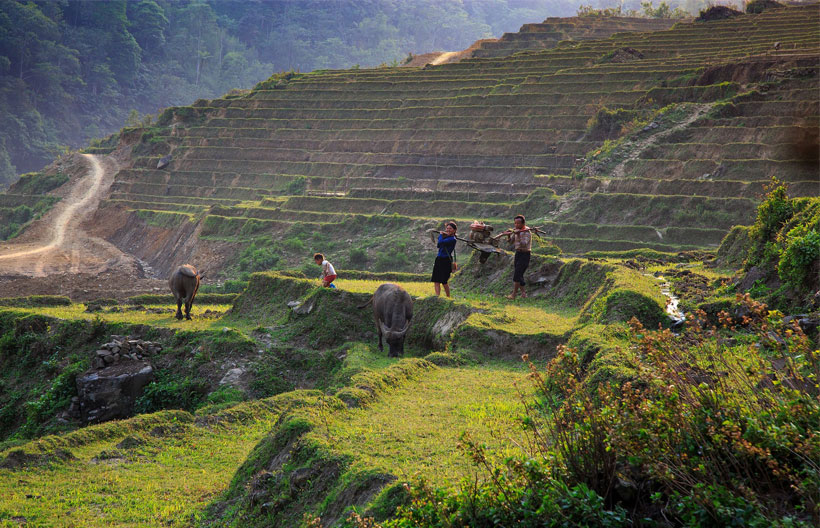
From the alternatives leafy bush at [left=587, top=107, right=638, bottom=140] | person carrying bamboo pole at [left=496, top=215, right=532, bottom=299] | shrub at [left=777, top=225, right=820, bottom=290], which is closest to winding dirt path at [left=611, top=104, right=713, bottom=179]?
leafy bush at [left=587, top=107, right=638, bottom=140]

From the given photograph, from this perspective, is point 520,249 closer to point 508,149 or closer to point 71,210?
point 508,149

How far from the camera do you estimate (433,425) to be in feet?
26.7

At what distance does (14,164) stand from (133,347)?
267 ft

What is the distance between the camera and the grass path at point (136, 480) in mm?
8320

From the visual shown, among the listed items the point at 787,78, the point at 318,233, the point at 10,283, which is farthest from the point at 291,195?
the point at 787,78

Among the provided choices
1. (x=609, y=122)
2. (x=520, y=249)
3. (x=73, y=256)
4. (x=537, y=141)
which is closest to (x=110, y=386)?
(x=520, y=249)

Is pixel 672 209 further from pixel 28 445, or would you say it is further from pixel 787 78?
pixel 28 445

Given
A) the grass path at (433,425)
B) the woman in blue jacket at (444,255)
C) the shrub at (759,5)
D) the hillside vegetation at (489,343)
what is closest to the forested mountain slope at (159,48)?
the hillside vegetation at (489,343)

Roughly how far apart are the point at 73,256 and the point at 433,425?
35.7m

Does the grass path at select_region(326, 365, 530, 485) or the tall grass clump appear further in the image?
the grass path at select_region(326, 365, 530, 485)

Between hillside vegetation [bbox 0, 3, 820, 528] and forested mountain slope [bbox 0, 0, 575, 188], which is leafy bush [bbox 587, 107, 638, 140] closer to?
hillside vegetation [bbox 0, 3, 820, 528]

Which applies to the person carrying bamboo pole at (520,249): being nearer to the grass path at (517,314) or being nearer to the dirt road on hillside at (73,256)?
the grass path at (517,314)

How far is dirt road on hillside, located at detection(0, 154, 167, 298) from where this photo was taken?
29188 mm

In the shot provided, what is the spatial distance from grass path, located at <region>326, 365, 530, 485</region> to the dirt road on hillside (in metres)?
19.9
